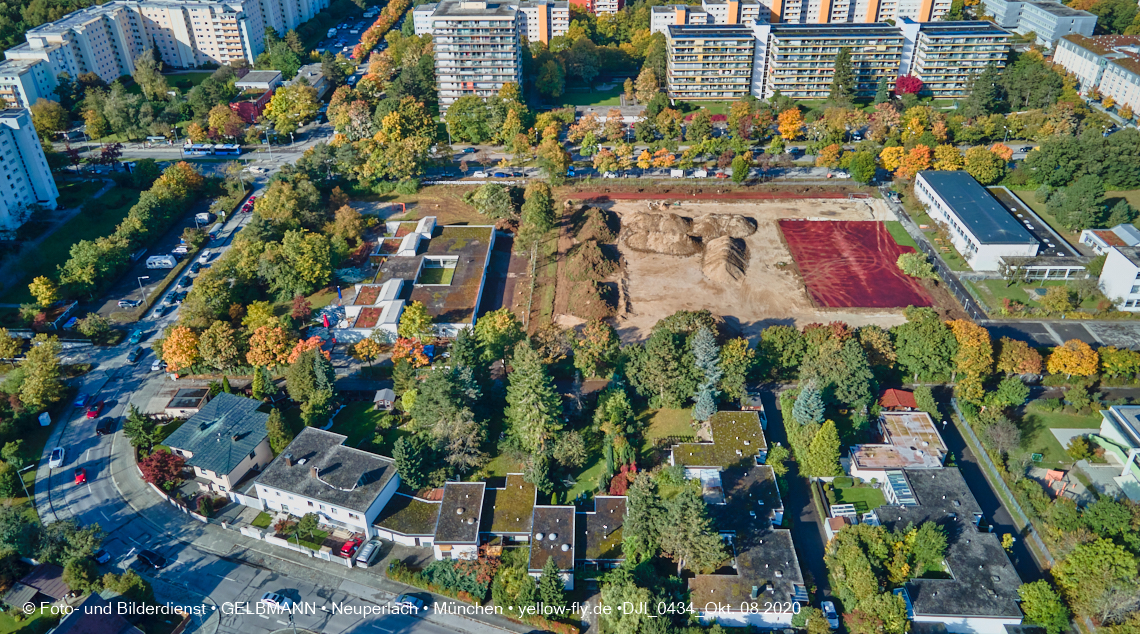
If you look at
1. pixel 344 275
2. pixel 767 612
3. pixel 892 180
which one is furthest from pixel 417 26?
pixel 767 612

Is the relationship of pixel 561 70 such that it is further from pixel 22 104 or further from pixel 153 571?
pixel 153 571

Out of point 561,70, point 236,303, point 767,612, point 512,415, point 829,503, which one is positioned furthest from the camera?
point 561,70

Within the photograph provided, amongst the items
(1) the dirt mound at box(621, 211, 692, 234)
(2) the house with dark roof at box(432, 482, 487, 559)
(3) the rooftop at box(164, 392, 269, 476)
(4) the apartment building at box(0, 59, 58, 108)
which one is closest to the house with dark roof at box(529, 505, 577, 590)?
(2) the house with dark roof at box(432, 482, 487, 559)

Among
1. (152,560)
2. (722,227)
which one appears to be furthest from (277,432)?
(722,227)

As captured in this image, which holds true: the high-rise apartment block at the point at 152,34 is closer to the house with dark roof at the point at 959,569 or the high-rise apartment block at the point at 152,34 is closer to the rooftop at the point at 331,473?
the rooftop at the point at 331,473

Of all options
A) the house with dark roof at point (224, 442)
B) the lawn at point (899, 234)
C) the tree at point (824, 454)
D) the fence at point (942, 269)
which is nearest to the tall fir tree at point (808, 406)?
the tree at point (824, 454)
